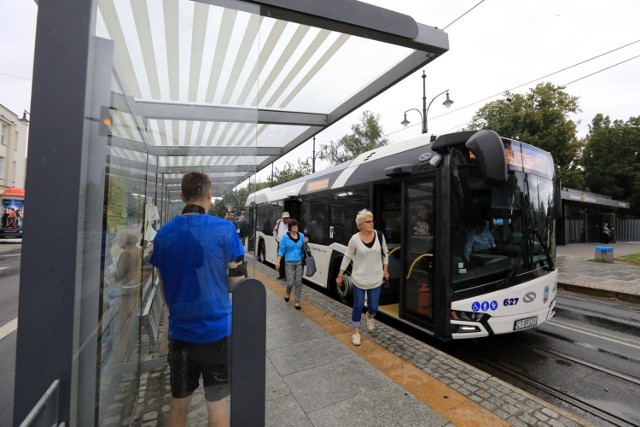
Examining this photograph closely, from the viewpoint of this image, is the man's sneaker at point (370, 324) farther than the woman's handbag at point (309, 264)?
No

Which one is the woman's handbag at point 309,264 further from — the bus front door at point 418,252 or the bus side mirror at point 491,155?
the bus side mirror at point 491,155

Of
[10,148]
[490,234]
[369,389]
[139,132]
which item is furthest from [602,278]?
[10,148]

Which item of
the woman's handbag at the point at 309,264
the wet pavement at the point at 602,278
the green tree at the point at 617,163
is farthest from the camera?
the green tree at the point at 617,163

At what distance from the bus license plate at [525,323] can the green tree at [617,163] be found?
129 ft

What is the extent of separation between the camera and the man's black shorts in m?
1.98

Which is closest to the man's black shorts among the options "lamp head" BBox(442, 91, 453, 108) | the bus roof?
the bus roof

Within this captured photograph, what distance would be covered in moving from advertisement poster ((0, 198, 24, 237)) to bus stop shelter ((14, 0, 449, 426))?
25.2 m

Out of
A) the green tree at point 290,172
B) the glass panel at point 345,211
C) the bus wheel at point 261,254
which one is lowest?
the bus wheel at point 261,254

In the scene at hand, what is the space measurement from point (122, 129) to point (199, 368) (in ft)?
5.17

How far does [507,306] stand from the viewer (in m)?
4.11

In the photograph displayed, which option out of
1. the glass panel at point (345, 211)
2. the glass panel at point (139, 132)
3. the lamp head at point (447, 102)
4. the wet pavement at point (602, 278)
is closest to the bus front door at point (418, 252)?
the glass panel at point (345, 211)

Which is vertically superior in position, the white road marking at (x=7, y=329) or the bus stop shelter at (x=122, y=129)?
the bus stop shelter at (x=122, y=129)

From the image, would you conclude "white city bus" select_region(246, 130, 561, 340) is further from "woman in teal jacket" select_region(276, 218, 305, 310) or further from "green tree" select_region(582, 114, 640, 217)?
"green tree" select_region(582, 114, 640, 217)

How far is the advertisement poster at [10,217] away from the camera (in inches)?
814
